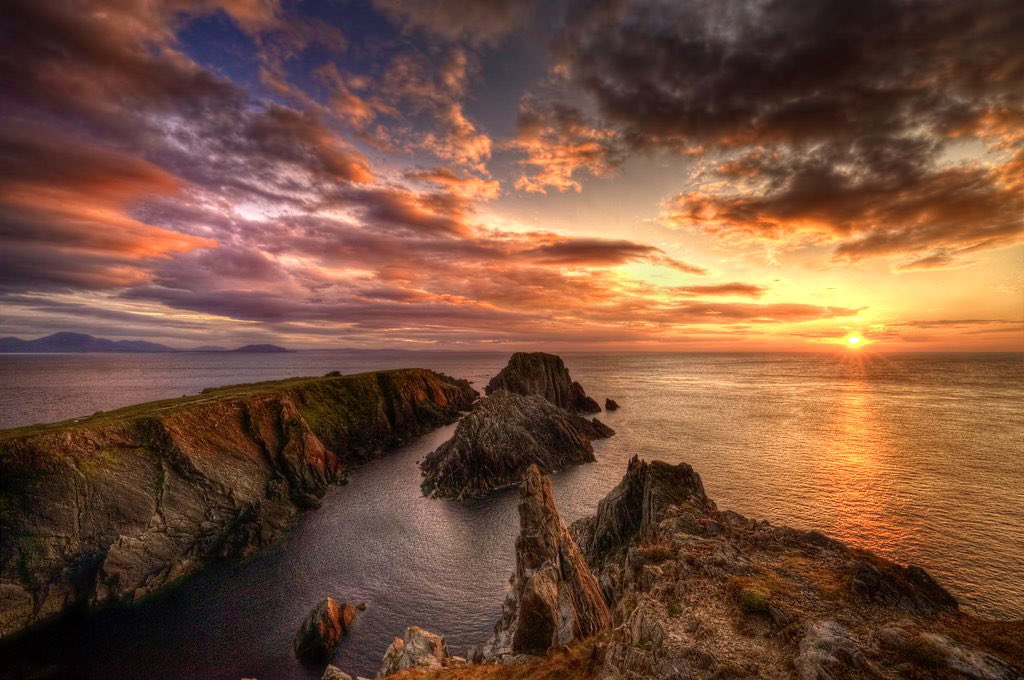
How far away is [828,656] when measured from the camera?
1374cm

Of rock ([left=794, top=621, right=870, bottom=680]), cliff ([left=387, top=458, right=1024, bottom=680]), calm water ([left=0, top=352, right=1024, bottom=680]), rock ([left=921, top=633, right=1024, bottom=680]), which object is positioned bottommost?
calm water ([left=0, top=352, right=1024, bottom=680])

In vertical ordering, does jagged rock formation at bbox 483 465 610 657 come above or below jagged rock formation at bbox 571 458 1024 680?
below

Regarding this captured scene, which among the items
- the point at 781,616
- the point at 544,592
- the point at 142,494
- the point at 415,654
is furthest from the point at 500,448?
the point at 781,616

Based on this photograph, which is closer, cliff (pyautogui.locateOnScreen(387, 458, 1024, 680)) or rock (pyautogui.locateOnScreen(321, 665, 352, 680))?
cliff (pyautogui.locateOnScreen(387, 458, 1024, 680))

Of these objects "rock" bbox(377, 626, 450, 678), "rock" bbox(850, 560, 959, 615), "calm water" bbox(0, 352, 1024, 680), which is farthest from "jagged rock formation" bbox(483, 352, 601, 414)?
"rock" bbox(850, 560, 959, 615)

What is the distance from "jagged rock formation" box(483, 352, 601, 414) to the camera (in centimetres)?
11644

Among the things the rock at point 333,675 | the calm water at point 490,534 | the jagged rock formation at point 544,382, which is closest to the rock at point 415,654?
the rock at point 333,675

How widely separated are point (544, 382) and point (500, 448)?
5232 centimetres

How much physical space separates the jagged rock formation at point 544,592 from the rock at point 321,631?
43.4 ft

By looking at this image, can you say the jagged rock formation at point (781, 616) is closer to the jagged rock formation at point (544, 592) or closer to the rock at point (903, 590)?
the rock at point (903, 590)

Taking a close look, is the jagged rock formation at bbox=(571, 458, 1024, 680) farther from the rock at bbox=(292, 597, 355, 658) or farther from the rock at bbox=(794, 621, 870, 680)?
the rock at bbox=(292, 597, 355, 658)

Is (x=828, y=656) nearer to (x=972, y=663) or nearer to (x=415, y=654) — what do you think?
(x=972, y=663)

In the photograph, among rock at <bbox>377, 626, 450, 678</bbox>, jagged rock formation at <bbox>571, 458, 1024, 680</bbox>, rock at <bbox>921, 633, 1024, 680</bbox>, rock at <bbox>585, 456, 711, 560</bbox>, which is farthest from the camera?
rock at <bbox>585, 456, 711, 560</bbox>

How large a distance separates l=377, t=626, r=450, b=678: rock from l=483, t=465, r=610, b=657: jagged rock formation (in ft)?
10.7
